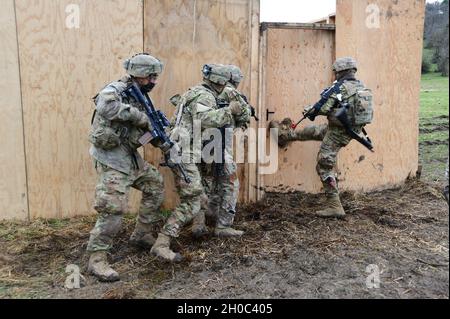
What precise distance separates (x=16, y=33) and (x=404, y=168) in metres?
6.00

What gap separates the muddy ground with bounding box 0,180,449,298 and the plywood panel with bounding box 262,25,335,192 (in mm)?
687

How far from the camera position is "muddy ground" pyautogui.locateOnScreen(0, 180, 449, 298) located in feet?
13.4

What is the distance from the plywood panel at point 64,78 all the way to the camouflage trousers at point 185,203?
169 cm

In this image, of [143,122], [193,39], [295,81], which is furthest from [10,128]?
[295,81]

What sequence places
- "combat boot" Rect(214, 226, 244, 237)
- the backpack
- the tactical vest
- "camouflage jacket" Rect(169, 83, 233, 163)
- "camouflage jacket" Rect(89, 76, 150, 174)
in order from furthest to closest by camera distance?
the backpack → "combat boot" Rect(214, 226, 244, 237) → "camouflage jacket" Rect(169, 83, 233, 163) → the tactical vest → "camouflage jacket" Rect(89, 76, 150, 174)

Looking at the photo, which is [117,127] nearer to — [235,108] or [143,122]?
[143,122]

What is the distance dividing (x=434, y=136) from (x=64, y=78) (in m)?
9.05

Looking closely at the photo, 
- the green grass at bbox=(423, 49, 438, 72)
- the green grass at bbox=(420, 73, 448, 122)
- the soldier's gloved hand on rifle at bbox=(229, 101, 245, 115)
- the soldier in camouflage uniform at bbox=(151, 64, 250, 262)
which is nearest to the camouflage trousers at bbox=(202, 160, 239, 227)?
the soldier in camouflage uniform at bbox=(151, 64, 250, 262)

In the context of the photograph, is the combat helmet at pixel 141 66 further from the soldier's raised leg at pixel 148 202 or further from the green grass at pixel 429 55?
the green grass at pixel 429 55

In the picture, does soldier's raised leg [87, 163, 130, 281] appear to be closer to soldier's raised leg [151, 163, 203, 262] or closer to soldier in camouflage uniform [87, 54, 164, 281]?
soldier in camouflage uniform [87, 54, 164, 281]

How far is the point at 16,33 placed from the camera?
5578mm
